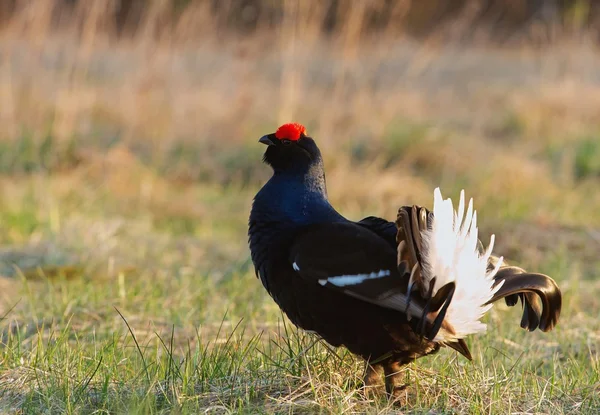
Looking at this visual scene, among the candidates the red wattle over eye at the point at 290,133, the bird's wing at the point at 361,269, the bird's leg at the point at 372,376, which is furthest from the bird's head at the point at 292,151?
the bird's leg at the point at 372,376

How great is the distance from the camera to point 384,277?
247 cm

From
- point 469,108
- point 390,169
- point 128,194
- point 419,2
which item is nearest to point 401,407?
point 128,194

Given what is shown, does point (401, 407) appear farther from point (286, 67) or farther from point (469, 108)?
point (469, 108)

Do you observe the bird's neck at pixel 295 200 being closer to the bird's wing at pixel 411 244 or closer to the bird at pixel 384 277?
the bird at pixel 384 277

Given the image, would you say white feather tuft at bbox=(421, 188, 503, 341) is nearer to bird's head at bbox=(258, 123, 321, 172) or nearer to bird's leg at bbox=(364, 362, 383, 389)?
bird's leg at bbox=(364, 362, 383, 389)

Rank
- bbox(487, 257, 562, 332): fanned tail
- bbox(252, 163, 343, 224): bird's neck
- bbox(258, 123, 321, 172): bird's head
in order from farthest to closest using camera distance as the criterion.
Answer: bbox(258, 123, 321, 172): bird's head < bbox(252, 163, 343, 224): bird's neck < bbox(487, 257, 562, 332): fanned tail

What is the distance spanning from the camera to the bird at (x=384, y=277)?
7.88 feet

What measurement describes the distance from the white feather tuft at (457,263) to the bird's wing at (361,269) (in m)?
0.06

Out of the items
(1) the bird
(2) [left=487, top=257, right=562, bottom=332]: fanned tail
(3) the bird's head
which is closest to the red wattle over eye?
(3) the bird's head

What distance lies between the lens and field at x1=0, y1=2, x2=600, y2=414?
2715 millimetres

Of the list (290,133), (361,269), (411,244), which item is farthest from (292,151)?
(411,244)

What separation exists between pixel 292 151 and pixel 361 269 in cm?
60

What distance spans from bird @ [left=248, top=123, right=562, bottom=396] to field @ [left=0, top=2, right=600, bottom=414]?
0.18 m

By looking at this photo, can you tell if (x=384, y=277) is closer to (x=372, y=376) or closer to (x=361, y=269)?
(x=361, y=269)
